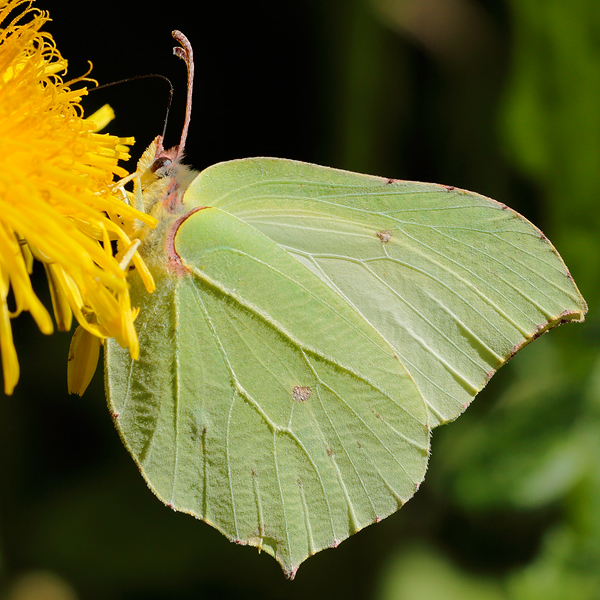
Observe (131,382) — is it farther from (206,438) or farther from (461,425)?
(461,425)

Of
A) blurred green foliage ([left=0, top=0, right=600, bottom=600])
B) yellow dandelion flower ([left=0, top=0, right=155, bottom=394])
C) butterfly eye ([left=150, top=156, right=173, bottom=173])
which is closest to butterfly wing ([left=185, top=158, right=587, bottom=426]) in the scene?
butterfly eye ([left=150, top=156, right=173, bottom=173])

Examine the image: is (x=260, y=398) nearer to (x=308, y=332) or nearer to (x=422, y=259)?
(x=308, y=332)

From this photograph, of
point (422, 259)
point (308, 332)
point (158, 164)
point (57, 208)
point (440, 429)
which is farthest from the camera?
point (440, 429)

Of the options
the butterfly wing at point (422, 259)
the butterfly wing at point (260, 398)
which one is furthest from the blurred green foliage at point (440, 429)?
the butterfly wing at point (260, 398)

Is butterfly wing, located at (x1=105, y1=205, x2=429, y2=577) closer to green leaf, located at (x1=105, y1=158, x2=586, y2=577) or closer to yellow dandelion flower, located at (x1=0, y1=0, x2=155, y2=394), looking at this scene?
green leaf, located at (x1=105, y1=158, x2=586, y2=577)

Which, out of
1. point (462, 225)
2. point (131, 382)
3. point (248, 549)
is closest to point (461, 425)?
point (248, 549)

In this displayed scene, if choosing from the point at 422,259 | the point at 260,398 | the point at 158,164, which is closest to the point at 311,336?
the point at 260,398

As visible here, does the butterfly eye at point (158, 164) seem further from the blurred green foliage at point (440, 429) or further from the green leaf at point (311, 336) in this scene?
the blurred green foliage at point (440, 429)
